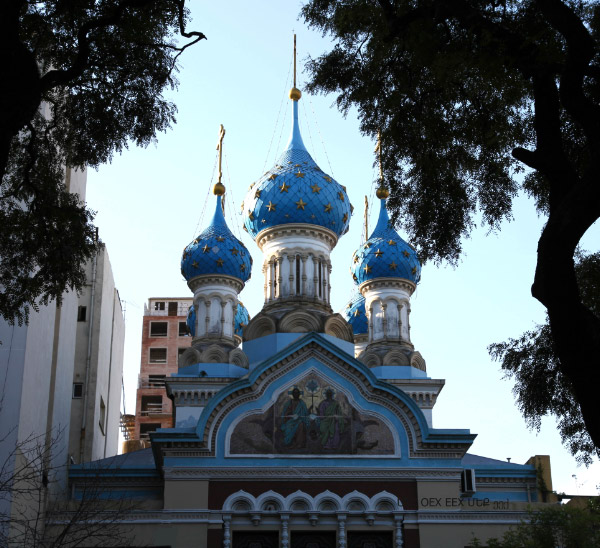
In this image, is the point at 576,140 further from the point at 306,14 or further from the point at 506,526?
the point at 506,526

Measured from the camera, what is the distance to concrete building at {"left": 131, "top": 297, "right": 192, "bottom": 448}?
50.0 meters

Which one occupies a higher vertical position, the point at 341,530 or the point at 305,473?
the point at 305,473

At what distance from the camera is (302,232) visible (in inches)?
1027

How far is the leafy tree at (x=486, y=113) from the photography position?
7.26 metres

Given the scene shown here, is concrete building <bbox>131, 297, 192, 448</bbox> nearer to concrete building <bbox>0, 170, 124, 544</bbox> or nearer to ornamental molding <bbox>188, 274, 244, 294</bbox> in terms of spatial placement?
concrete building <bbox>0, 170, 124, 544</bbox>

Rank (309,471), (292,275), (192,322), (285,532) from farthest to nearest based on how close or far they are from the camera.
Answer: (192,322)
(292,275)
(309,471)
(285,532)

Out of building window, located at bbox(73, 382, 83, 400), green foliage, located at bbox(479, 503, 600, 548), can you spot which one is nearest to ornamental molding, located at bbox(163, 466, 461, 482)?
green foliage, located at bbox(479, 503, 600, 548)

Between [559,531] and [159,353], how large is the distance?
3741 cm

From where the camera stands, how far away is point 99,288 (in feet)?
99.9

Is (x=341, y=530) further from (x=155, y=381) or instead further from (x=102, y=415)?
(x=155, y=381)

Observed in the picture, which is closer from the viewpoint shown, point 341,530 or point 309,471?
point 341,530

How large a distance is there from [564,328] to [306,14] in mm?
4645

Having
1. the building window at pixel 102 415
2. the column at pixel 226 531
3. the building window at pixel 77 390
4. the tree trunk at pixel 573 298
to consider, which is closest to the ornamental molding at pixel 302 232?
the building window at pixel 77 390

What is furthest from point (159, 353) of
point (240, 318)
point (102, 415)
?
point (240, 318)
